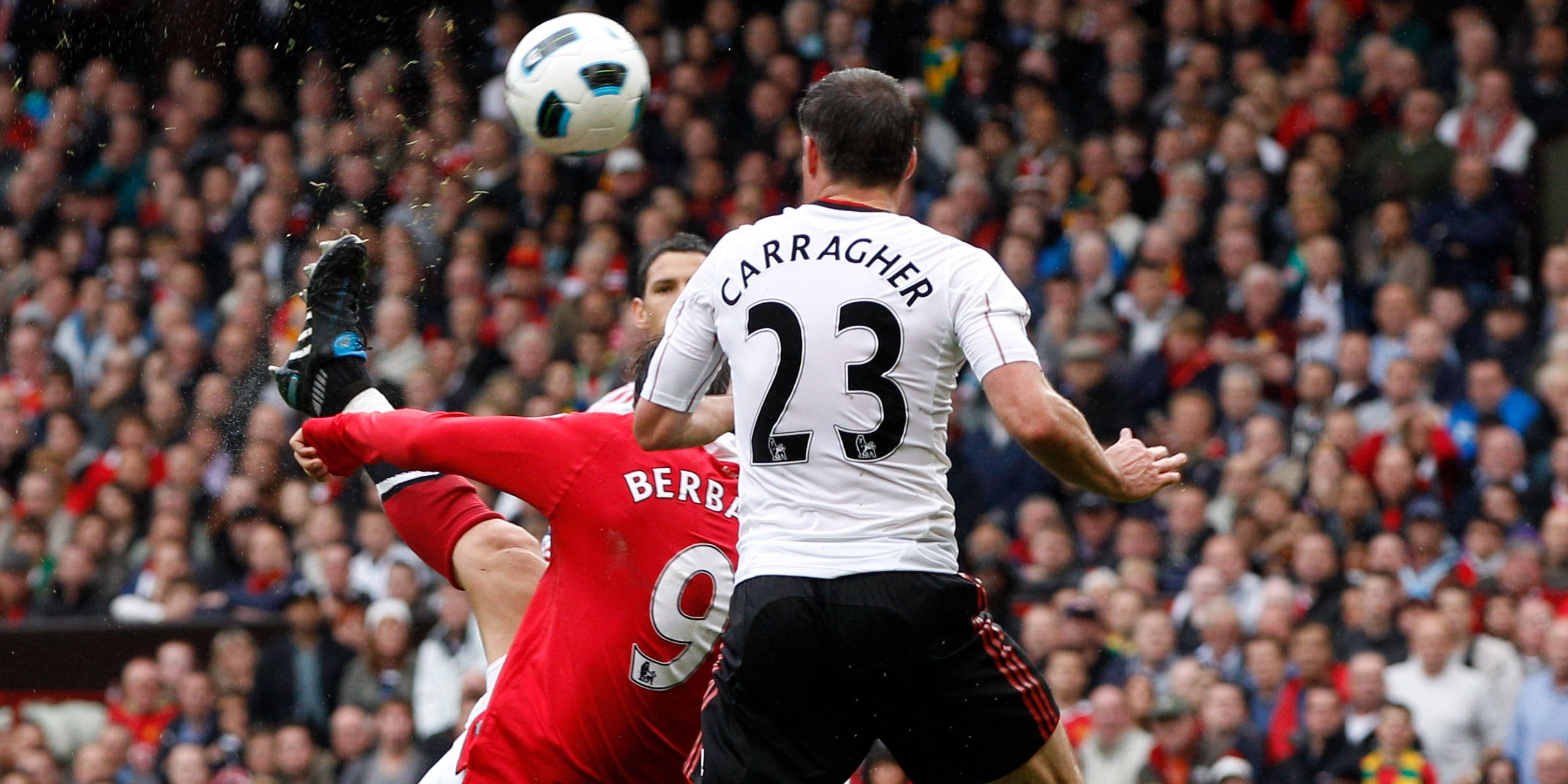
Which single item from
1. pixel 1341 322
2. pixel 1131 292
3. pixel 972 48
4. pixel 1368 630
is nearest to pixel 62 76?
pixel 972 48

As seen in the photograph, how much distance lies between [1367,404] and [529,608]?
5595 mm

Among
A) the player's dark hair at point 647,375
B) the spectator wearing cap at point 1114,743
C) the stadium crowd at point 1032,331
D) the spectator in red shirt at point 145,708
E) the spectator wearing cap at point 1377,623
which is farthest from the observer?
the spectator in red shirt at point 145,708

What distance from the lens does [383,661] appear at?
A: 33.1ft

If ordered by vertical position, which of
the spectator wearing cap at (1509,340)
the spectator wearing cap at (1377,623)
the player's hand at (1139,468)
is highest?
the player's hand at (1139,468)

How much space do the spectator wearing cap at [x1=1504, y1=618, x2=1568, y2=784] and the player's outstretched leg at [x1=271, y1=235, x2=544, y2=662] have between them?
4217 mm

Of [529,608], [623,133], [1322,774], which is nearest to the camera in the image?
[529,608]

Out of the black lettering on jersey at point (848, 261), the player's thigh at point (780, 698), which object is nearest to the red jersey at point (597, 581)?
the player's thigh at point (780, 698)

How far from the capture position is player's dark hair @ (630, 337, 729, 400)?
486 centimetres

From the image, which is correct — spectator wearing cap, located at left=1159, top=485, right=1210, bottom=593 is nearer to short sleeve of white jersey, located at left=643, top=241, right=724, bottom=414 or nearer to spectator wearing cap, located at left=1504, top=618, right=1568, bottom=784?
spectator wearing cap, located at left=1504, top=618, right=1568, bottom=784

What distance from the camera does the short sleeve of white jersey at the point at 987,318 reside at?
4.16 meters

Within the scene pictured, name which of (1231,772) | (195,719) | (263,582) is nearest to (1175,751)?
(1231,772)

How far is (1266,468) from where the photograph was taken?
30.8 ft

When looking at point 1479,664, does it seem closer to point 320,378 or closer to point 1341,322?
point 1341,322

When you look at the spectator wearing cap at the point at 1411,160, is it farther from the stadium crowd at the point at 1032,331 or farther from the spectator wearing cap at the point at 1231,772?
the spectator wearing cap at the point at 1231,772
